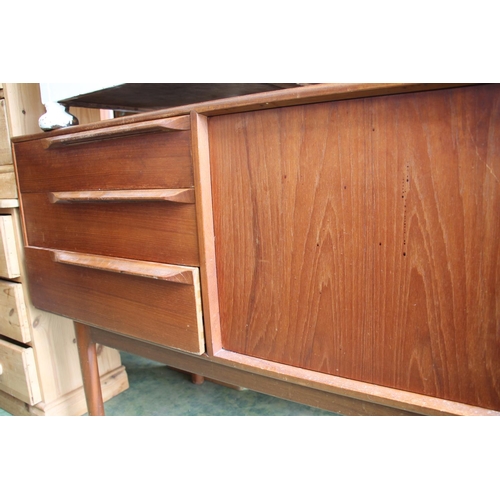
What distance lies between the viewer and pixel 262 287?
24.2 inches

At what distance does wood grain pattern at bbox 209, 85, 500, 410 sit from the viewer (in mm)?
459

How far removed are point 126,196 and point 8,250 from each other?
1.59 ft

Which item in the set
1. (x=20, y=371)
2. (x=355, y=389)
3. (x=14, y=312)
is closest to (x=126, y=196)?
(x=355, y=389)

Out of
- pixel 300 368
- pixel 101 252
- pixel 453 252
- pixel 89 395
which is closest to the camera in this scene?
pixel 453 252

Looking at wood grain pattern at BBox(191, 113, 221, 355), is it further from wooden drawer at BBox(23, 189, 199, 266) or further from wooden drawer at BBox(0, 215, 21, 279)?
wooden drawer at BBox(0, 215, 21, 279)

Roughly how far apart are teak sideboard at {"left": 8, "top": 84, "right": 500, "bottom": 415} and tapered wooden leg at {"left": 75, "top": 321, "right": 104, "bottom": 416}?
194 mm

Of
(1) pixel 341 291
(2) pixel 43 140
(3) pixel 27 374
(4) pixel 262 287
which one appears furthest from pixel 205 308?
(3) pixel 27 374

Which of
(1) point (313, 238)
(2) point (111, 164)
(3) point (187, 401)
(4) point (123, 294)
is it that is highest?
(2) point (111, 164)

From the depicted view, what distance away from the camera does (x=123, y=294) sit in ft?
2.48

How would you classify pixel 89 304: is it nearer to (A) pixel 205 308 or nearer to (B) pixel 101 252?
(B) pixel 101 252

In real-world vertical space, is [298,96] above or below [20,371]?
above

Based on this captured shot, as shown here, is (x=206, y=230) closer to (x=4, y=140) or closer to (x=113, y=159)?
(x=113, y=159)

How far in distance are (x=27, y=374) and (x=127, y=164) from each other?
715 millimetres

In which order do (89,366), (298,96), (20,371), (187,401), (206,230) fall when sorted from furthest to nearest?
(187,401)
(20,371)
(89,366)
(206,230)
(298,96)
